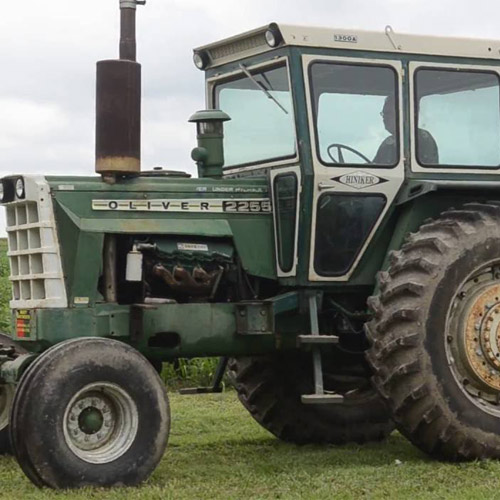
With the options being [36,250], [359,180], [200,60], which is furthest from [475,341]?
[200,60]

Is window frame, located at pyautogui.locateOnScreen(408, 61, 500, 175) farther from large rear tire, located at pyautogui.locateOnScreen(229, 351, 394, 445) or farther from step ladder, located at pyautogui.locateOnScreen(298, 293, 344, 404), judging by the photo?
large rear tire, located at pyautogui.locateOnScreen(229, 351, 394, 445)

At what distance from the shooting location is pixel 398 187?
9398 mm

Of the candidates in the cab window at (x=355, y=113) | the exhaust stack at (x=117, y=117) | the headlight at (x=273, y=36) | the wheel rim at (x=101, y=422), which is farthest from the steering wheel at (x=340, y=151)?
the wheel rim at (x=101, y=422)

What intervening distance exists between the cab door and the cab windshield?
9.3 inches

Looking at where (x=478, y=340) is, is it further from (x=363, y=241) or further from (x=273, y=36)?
(x=273, y=36)

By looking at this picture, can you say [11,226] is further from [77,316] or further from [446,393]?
[446,393]

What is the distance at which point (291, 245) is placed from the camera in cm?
938

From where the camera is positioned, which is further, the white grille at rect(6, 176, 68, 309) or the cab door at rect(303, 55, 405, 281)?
the cab door at rect(303, 55, 405, 281)

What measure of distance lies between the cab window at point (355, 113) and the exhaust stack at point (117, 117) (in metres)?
1.25

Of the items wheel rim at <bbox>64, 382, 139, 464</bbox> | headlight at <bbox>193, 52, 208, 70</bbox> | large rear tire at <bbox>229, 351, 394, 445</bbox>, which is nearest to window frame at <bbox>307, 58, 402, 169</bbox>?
headlight at <bbox>193, 52, 208, 70</bbox>

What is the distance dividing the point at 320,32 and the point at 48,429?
3.38 m

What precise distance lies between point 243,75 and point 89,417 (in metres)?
3.12

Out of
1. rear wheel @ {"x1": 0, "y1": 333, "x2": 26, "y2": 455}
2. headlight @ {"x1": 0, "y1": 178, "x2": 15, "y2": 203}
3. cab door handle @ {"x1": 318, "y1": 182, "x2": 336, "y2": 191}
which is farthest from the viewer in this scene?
rear wheel @ {"x1": 0, "y1": 333, "x2": 26, "y2": 455}

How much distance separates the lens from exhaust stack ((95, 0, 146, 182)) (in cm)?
891
